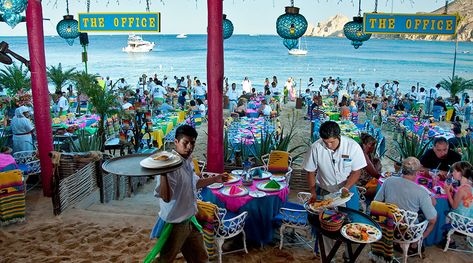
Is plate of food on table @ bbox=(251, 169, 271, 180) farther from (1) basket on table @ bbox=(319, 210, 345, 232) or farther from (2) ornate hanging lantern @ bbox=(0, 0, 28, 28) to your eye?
(2) ornate hanging lantern @ bbox=(0, 0, 28, 28)

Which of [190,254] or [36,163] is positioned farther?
[36,163]

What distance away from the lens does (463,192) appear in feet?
16.0

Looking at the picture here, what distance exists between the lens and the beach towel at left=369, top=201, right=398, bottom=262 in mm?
4359

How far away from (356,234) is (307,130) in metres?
9.68

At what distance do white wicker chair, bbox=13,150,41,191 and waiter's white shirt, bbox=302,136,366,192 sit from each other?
499 centimetres

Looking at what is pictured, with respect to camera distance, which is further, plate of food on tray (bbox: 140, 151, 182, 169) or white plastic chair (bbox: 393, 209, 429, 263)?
white plastic chair (bbox: 393, 209, 429, 263)

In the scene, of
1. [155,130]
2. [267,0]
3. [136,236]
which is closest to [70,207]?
[136,236]

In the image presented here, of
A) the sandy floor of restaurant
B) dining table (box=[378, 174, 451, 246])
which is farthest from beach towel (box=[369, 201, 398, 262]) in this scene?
dining table (box=[378, 174, 451, 246])

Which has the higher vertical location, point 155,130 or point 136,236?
point 155,130

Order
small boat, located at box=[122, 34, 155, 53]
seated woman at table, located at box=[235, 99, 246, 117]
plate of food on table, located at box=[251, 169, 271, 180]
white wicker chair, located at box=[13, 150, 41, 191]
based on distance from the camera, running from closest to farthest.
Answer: plate of food on table, located at box=[251, 169, 271, 180], white wicker chair, located at box=[13, 150, 41, 191], seated woman at table, located at box=[235, 99, 246, 117], small boat, located at box=[122, 34, 155, 53]

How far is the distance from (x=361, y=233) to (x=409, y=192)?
129cm

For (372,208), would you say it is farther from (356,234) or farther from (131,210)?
(131,210)

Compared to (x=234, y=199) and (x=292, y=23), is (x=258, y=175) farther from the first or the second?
(x=292, y=23)

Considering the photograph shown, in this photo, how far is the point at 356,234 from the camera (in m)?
3.48
